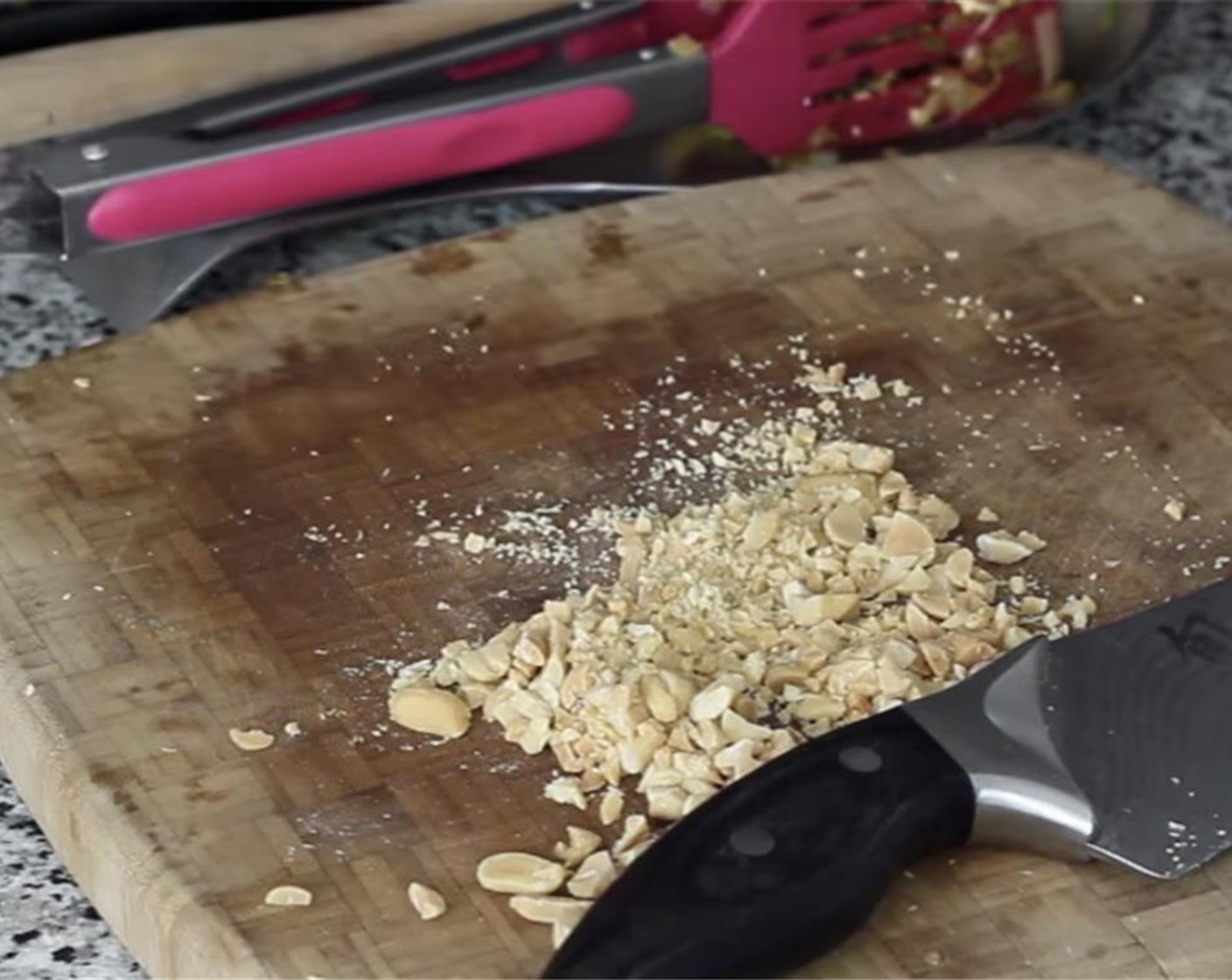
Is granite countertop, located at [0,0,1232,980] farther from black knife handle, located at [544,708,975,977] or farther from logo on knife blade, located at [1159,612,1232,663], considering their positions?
logo on knife blade, located at [1159,612,1232,663]

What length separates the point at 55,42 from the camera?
146cm

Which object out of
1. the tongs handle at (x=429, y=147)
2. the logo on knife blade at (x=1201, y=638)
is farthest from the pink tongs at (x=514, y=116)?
the logo on knife blade at (x=1201, y=638)

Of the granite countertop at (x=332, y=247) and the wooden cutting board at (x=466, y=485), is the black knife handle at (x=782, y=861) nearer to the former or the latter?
the wooden cutting board at (x=466, y=485)

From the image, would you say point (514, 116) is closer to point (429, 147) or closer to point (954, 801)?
point (429, 147)

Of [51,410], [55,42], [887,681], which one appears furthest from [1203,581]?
[55,42]

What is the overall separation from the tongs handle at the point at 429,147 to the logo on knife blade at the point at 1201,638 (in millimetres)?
542

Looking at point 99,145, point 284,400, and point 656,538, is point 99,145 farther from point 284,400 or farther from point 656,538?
point 656,538

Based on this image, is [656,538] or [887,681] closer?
[887,681]

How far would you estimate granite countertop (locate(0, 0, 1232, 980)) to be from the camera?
0.97m

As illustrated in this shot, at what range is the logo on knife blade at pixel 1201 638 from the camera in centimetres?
99

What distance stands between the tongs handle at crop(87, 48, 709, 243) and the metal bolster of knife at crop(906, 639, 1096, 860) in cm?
56

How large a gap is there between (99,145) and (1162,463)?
602 mm

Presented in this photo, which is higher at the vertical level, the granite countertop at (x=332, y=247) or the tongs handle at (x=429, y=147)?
the tongs handle at (x=429, y=147)

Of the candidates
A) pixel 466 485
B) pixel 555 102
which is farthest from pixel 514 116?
pixel 466 485
